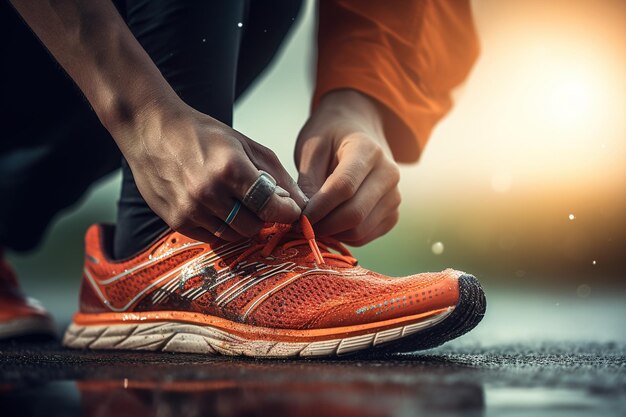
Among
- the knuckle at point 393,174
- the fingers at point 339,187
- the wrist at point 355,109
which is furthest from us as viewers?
the wrist at point 355,109

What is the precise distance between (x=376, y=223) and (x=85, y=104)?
68 centimetres

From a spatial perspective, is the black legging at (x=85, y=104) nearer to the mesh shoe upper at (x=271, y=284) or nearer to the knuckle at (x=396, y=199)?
the mesh shoe upper at (x=271, y=284)

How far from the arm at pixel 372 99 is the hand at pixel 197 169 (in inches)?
3.4

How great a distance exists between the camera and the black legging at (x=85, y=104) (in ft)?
3.08

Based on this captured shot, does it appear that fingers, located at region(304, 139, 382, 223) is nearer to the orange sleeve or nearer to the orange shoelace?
the orange shoelace

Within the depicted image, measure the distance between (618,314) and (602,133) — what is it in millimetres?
572

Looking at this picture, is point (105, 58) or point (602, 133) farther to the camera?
point (602, 133)

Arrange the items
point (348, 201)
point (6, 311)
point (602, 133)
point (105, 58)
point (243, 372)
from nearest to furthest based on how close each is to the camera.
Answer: point (243, 372), point (105, 58), point (348, 201), point (6, 311), point (602, 133)

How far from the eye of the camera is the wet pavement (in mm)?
465

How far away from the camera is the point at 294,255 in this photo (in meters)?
0.86

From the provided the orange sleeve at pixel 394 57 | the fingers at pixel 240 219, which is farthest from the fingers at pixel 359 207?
the orange sleeve at pixel 394 57

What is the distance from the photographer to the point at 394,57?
1.15m

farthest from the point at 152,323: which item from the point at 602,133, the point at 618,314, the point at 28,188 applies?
the point at 618,314

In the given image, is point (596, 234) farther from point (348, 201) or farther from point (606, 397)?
point (606, 397)
